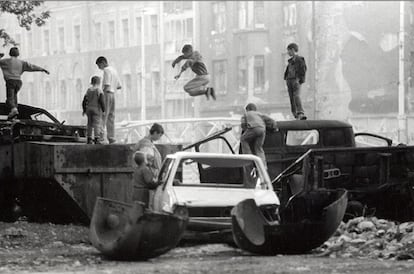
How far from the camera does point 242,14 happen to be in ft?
225

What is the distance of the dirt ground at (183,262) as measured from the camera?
46.4 feet

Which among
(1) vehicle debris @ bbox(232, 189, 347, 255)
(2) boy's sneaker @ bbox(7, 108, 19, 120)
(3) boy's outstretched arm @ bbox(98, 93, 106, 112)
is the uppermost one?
(3) boy's outstretched arm @ bbox(98, 93, 106, 112)

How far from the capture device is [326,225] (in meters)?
16.3

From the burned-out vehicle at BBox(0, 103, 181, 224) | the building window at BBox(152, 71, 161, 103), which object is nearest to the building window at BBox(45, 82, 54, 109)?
the building window at BBox(152, 71, 161, 103)

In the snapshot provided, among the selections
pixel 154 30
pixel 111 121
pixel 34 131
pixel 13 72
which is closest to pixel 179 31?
pixel 154 30

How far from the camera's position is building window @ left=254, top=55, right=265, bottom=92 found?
67.9 meters

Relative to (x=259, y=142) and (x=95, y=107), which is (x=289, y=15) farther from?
(x=259, y=142)

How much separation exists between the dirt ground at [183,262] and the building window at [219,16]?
5194 centimetres

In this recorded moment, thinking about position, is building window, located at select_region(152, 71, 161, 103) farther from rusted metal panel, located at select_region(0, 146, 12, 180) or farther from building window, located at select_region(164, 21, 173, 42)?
rusted metal panel, located at select_region(0, 146, 12, 180)

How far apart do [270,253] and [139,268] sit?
2590 millimetres

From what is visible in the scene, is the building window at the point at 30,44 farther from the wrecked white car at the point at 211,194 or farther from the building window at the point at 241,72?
the wrecked white car at the point at 211,194

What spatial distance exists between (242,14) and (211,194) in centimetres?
5273

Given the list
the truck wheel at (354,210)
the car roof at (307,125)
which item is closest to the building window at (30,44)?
the car roof at (307,125)

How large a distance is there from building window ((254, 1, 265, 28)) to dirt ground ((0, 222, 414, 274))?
164 feet
